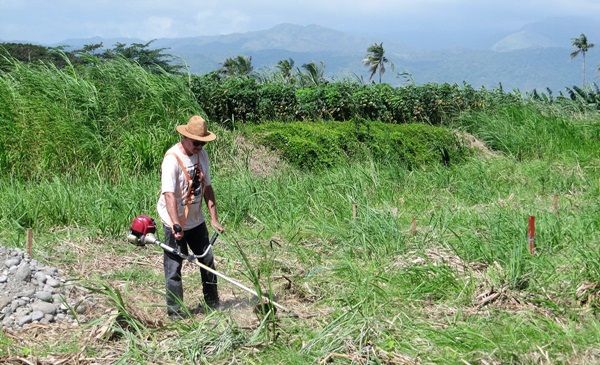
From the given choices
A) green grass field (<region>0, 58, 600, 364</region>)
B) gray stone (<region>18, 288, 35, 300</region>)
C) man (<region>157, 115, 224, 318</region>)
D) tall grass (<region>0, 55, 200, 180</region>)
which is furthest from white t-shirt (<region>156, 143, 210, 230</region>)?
tall grass (<region>0, 55, 200, 180</region>)

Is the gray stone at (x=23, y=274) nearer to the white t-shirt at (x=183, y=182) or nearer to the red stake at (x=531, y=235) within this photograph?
the white t-shirt at (x=183, y=182)

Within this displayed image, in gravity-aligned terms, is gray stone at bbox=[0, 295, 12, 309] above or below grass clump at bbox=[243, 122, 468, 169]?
above

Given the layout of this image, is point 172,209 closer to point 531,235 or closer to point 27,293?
point 27,293

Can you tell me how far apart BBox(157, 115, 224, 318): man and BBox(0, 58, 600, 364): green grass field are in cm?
21

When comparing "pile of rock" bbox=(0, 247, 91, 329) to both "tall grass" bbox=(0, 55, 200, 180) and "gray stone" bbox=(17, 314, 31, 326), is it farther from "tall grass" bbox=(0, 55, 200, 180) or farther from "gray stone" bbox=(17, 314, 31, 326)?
"tall grass" bbox=(0, 55, 200, 180)

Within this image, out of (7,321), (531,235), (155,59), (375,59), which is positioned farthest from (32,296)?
(375,59)

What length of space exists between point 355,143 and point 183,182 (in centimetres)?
689

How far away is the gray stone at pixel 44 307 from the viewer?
16.3ft

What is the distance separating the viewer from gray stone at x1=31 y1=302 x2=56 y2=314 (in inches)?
195

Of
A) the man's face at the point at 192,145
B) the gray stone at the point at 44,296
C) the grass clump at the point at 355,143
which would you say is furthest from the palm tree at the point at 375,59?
the gray stone at the point at 44,296

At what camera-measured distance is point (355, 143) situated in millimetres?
11945

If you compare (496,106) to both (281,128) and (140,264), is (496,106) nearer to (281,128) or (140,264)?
(281,128)

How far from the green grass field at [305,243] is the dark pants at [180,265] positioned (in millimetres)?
147

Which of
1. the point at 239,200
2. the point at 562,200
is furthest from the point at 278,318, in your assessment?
the point at 562,200
